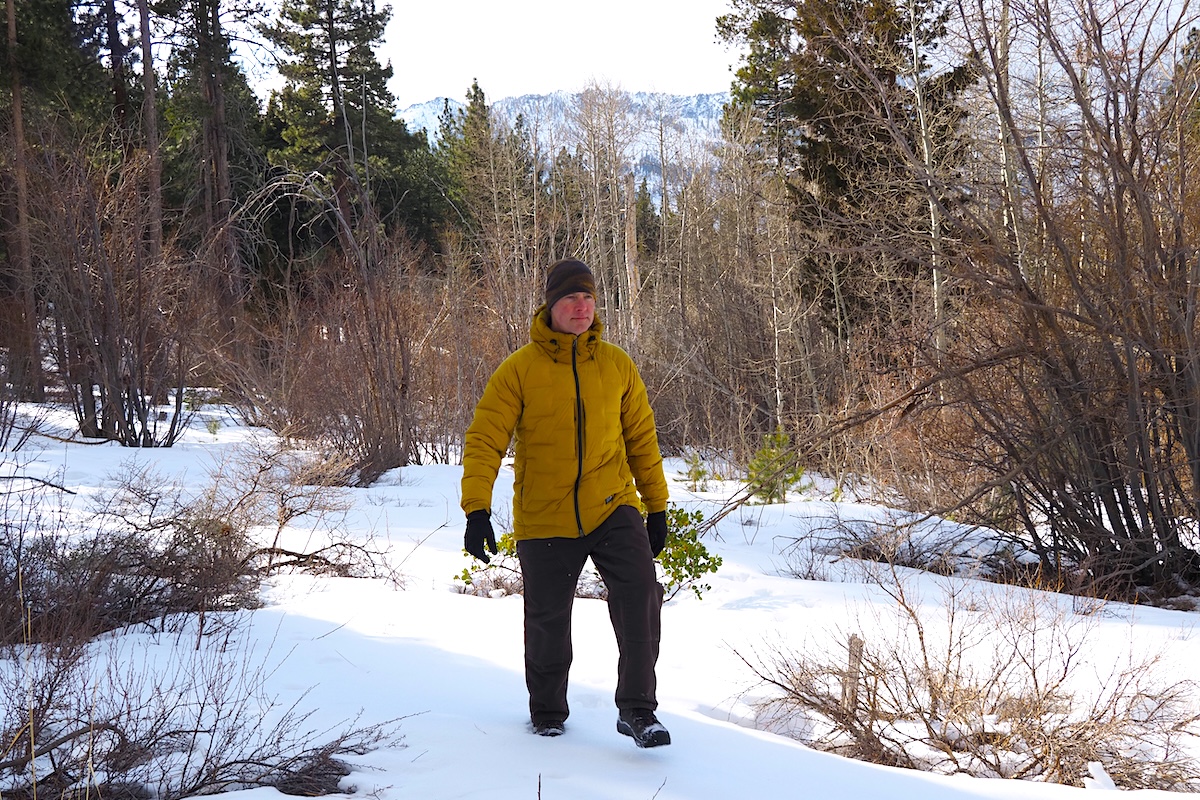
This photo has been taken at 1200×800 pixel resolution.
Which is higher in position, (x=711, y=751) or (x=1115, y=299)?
(x=1115, y=299)

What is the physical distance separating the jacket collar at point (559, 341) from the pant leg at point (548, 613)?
2.22ft

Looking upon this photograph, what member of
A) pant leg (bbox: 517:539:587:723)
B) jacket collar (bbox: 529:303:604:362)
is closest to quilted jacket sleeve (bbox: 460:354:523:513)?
jacket collar (bbox: 529:303:604:362)

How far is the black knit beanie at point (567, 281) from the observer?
3.56 m

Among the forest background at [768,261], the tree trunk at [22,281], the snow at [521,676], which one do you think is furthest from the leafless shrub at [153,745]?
the tree trunk at [22,281]

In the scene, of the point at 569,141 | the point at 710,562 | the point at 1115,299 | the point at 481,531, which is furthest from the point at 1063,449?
the point at 569,141

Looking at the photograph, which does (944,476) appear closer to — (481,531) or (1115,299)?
(1115,299)

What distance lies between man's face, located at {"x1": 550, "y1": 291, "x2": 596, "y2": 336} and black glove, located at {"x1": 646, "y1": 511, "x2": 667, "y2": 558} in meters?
0.78

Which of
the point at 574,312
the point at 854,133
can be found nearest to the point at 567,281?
the point at 574,312

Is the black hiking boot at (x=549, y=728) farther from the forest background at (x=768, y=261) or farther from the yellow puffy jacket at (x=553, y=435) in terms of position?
the forest background at (x=768, y=261)

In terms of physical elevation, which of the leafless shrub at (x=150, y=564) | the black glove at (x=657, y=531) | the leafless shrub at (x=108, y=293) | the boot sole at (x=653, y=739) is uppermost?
the leafless shrub at (x=108, y=293)

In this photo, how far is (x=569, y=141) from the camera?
30.5 meters

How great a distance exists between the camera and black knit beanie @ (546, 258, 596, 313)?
11.7 ft

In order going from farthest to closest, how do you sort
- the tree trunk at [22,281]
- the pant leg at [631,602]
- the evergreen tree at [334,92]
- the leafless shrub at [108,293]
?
1. the evergreen tree at [334,92]
2. the tree trunk at [22,281]
3. the leafless shrub at [108,293]
4. the pant leg at [631,602]

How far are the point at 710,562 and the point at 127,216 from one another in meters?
11.7
